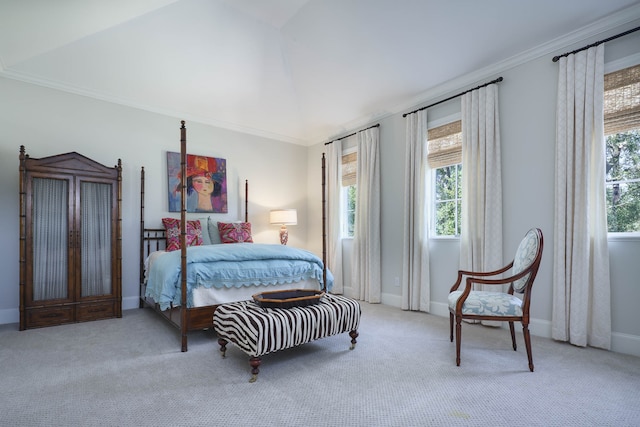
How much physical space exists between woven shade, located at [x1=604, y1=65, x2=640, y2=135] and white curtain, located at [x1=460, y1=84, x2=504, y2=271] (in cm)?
87

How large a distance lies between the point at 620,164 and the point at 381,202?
260cm

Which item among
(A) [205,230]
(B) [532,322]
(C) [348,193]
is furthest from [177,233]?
(B) [532,322]

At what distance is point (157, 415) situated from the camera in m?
1.79

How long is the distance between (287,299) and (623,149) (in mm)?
3117

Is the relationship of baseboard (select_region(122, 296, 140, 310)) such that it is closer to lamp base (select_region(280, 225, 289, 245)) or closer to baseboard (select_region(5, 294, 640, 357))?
baseboard (select_region(5, 294, 640, 357))

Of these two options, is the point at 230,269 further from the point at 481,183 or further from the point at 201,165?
the point at 481,183

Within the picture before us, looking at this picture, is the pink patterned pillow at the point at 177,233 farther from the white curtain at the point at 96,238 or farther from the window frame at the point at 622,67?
the window frame at the point at 622,67

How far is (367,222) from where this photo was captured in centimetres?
479

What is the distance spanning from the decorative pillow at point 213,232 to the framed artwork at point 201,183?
227mm

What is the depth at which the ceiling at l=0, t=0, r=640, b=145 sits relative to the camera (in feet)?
10.3

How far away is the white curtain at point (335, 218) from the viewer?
17.7 feet

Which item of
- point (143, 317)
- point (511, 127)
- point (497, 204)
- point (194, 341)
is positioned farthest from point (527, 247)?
point (143, 317)

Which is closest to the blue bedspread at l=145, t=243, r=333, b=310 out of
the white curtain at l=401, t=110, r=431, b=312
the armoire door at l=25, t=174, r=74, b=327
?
the armoire door at l=25, t=174, r=74, b=327

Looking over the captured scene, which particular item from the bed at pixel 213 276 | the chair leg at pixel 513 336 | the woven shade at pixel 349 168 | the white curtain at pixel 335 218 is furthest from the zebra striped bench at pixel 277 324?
the woven shade at pixel 349 168
